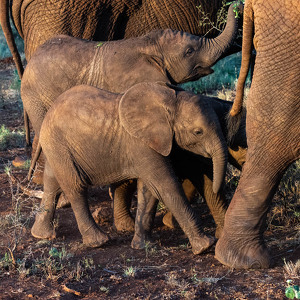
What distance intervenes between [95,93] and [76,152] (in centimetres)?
46

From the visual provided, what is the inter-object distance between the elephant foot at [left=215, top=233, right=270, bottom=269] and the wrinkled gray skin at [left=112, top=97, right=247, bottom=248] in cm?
66

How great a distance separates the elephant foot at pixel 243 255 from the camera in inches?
177

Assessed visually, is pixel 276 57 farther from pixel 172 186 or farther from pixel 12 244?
pixel 12 244

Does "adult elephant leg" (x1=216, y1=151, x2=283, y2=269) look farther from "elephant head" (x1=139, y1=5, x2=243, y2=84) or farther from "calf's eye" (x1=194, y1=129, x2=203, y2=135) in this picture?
"elephant head" (x1=139, y1=5, x2=243, y2=84)

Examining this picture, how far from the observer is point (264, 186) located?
4363 millimetres

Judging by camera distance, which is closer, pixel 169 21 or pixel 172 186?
pixel 172 186

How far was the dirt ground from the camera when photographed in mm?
4066

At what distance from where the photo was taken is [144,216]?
505cm

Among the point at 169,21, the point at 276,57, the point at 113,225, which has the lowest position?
the point at 113,225

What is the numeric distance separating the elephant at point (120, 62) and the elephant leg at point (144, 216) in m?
1.26

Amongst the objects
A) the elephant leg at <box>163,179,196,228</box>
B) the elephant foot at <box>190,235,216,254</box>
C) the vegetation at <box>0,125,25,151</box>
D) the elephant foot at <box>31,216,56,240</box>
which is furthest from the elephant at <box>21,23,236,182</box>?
the vegetation at <box>0,125,25,151</box>

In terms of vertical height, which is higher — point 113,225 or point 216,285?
point 216,285

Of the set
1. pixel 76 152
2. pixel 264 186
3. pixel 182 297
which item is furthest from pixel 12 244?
pixel 264 186

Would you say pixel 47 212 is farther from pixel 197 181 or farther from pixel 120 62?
pixel 120 62
